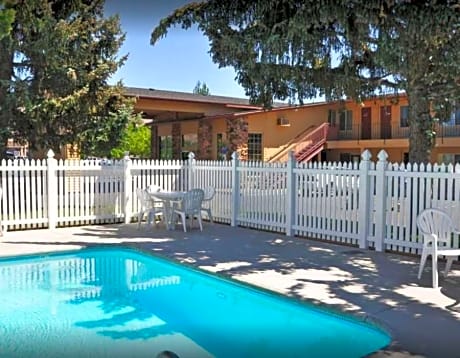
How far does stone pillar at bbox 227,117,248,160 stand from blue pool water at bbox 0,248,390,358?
51.4ft

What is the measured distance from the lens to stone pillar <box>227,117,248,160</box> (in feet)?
77.8

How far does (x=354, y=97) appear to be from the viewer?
1206 cm

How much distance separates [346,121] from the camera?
28.6 m

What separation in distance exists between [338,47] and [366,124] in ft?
A: 59.9

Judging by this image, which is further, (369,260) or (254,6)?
(254,6)

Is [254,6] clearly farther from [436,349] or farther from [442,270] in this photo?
[436,349]

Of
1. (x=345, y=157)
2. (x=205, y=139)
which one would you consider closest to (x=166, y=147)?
(x=205, y=139)

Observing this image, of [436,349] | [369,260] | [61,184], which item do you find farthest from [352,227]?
[61,184]

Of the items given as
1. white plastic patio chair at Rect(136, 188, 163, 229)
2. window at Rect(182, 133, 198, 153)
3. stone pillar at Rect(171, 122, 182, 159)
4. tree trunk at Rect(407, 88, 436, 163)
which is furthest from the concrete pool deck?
stone pillar at Rect(171, 122, 182, 159)

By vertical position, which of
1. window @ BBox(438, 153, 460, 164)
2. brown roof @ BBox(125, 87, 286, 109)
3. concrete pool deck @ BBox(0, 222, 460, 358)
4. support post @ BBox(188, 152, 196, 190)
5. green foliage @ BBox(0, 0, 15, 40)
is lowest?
concrete pool deck @ BBox(0, 222, 460, 358)

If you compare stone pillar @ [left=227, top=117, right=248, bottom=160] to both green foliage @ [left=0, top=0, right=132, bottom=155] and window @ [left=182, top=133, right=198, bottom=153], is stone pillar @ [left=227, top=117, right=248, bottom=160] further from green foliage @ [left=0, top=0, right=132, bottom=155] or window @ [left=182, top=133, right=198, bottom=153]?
green foliage @ [left=0, top=0, right=132, bottom=155]

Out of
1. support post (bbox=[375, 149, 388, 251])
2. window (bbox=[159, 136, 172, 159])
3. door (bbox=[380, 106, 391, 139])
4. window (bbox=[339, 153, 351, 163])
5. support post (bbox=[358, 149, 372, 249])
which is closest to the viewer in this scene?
support post (bbox=[375, 149, 388, 251])

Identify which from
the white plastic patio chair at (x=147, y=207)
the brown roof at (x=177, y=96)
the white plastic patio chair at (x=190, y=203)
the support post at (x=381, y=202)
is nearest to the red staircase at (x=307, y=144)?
the brown roof at (x=177, y=96)

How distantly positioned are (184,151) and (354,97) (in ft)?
53.8
